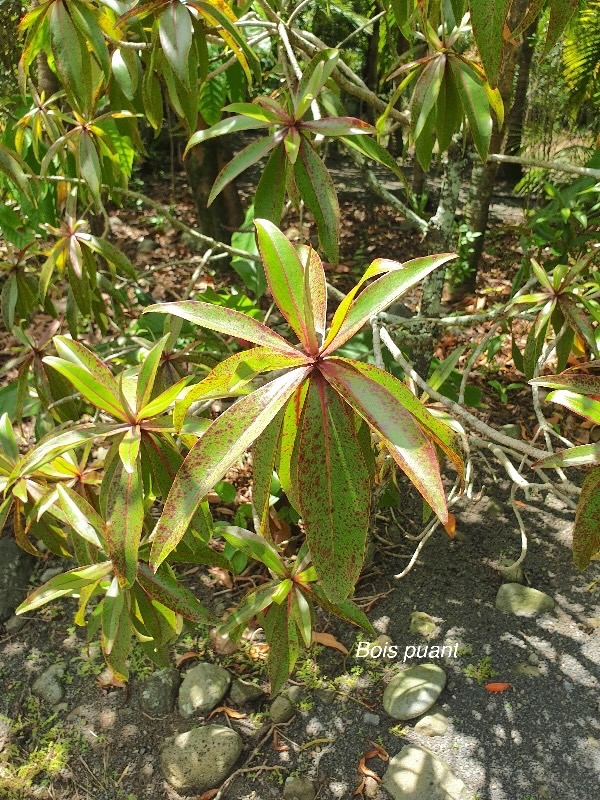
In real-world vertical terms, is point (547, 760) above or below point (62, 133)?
below

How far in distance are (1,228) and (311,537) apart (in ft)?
4.86

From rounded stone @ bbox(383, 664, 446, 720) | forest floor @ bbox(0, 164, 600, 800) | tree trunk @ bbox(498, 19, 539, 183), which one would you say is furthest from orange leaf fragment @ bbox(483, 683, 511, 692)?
tree trunk @ bbox(498, 19, 539, 183)

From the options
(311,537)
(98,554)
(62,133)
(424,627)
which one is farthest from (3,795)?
(62,133)

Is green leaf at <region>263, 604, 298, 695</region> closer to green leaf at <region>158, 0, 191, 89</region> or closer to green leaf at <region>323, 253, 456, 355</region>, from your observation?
green leaf at <region>323, 253, 456, 355</region>

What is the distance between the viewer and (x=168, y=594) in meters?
1.12

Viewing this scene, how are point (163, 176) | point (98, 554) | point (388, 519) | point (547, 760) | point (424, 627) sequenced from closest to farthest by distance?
1. point (98, 554)
2. point (547, 760)
3. point (424, 627)
4. point (388, 519)
5. point (163, 176)

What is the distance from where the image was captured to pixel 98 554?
4.11 feet

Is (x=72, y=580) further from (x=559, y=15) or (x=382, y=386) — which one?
(x=559, y=15)

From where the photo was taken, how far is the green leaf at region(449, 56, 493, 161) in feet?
3.90

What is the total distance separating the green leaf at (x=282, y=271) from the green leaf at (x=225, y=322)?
4 cm

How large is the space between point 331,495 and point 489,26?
0.55 meters

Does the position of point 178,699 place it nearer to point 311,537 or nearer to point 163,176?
point 311,537

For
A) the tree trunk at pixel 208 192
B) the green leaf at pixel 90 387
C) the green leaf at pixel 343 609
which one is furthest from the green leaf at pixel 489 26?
the tree trunk at pixel 208 192

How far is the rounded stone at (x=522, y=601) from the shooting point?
2.04m
